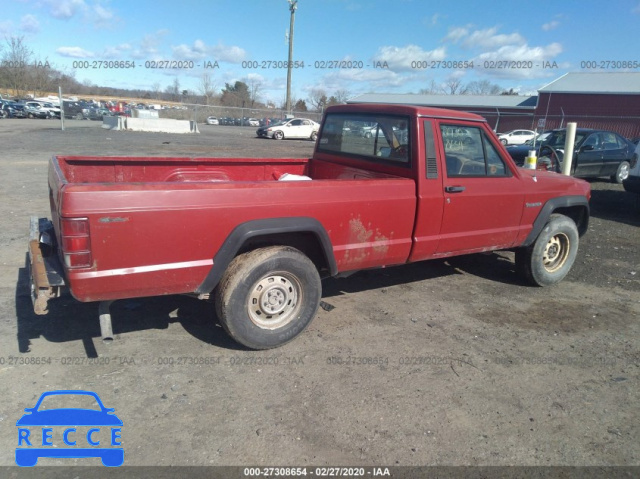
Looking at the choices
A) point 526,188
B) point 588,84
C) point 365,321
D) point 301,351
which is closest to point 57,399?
point 301,351

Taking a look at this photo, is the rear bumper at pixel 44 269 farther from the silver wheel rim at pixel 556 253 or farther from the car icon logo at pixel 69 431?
the silver wheel rim at pixel 556 253

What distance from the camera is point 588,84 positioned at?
4078 centimetres

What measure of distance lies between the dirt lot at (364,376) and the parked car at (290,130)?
26919 millimetres

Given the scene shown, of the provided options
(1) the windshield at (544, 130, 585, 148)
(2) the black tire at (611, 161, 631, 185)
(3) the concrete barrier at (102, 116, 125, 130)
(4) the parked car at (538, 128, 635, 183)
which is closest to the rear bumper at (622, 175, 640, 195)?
(4) the parked car at (538, 128, 635, 183)

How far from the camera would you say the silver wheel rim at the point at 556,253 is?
17.5 ft

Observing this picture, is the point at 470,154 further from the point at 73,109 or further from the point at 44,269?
the point at 73,109

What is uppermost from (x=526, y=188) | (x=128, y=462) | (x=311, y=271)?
(x=526, y=188)

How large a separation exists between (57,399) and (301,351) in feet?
5.63

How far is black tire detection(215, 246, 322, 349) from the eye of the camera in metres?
3.37

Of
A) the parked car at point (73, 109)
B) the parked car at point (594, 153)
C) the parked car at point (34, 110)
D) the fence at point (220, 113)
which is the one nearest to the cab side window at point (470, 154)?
the parked car at point (594, 153)

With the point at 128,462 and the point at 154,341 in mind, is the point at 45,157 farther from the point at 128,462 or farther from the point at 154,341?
the point at 128,462

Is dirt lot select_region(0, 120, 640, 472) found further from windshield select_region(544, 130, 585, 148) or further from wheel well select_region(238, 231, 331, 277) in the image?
windshield select_region(544, 130, 585, 148)

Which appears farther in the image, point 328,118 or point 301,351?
point 328,118

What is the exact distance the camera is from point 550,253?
5383 mm
